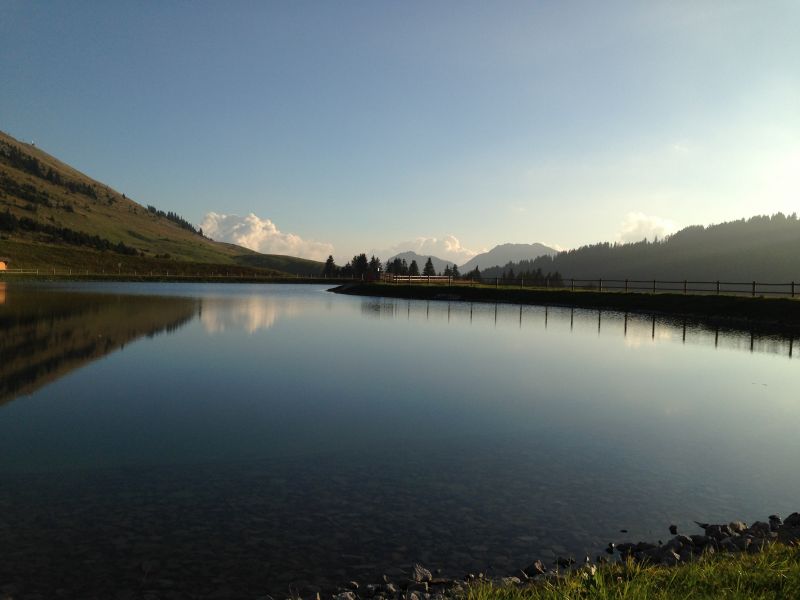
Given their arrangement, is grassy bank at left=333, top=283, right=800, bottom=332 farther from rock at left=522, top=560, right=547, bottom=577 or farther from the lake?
rock at left=522, top=560, right=547, bottom=577

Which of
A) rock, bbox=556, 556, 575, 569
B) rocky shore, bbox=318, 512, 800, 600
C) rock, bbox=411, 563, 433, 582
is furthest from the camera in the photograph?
rock, bbox=556, 556, 575, 569

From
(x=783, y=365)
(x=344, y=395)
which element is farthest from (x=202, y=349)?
(x=783, y=365)

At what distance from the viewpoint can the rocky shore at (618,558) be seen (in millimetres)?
7105

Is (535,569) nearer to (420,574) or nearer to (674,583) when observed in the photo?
(420,574)

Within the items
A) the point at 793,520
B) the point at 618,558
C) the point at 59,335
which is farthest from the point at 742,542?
the point at 59,335

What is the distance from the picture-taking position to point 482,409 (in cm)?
1752

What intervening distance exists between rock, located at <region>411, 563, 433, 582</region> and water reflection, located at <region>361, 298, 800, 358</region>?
28868mm

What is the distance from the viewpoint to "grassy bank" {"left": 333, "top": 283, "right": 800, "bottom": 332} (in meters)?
49.3

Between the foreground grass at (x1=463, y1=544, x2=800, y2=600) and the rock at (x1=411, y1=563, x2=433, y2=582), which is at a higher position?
the foreground grass at (x1=463, y1=544, x2=800, y2=600)

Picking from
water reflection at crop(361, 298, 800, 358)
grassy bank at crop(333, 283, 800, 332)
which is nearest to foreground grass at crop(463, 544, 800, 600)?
water reflection at crop(361, 298, 800, 358)

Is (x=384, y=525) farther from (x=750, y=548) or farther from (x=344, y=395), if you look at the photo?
(x=344, y=395)

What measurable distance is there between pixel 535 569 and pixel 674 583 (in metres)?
1.80

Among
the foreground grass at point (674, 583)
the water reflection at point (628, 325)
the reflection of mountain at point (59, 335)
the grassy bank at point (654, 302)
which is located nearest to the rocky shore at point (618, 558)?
the foreground grass at point (674, 583)

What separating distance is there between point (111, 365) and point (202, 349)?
5763 millimetres
